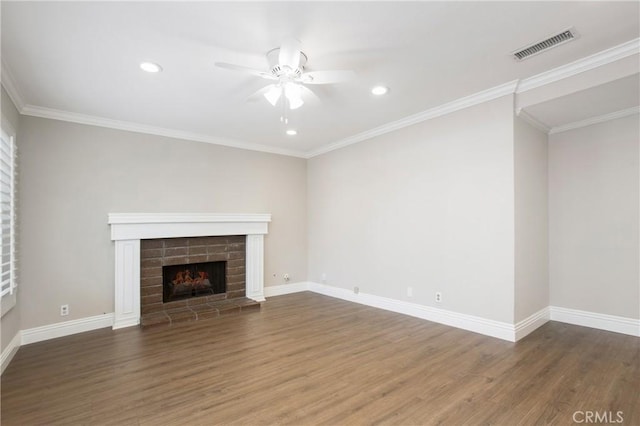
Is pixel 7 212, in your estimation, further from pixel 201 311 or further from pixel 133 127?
pixel 201 311

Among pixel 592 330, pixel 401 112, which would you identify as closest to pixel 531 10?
pixel 401 112

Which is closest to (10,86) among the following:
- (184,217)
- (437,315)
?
(184,217)

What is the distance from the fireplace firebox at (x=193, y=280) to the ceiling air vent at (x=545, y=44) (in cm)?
479

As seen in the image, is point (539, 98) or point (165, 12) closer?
point (165, 12)

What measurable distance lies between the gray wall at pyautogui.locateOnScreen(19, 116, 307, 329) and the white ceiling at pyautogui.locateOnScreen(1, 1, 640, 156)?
1.51 ft

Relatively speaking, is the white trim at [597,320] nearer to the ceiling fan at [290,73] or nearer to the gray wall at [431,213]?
the gray wall at [431,213]

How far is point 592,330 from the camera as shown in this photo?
377 centimetres

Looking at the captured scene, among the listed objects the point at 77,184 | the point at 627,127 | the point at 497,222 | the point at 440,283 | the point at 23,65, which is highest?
Answer: the point at 23,65

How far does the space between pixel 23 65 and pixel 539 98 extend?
16.2 feet

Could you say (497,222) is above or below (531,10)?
below

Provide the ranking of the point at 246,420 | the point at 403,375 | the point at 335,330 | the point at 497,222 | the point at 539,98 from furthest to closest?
the point at 335,330 < the point at 497,222 < the point at 539,98 < the point at 403,375 < the point at 246,420

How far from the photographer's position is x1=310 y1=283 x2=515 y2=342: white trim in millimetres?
3504

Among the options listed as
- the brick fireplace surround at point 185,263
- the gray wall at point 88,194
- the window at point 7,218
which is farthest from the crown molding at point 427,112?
the brick fireplace surround at point 185,263

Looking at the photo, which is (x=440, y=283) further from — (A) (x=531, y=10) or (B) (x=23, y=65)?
(B) (x=23, y=65)
